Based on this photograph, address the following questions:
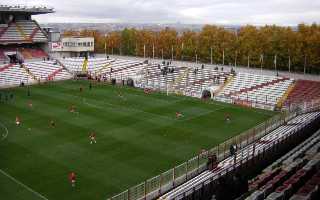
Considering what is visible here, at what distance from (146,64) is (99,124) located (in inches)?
1308

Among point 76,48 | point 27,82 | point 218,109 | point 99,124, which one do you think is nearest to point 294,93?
point 218,109

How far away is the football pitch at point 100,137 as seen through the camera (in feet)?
75.3

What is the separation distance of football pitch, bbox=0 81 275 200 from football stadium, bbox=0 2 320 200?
104 mm

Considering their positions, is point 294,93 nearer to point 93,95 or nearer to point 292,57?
point 292,57

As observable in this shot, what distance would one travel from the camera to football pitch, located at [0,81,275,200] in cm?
2295

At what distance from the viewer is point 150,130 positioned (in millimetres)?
33719

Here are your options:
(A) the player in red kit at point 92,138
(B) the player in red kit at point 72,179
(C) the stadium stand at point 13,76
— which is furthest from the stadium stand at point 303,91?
(C) the stadium stand at point 13,76

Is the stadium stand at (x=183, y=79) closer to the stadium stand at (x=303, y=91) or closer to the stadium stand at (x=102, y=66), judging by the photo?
the stadium stand at (x=102, y=66)

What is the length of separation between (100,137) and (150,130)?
15.1 ft

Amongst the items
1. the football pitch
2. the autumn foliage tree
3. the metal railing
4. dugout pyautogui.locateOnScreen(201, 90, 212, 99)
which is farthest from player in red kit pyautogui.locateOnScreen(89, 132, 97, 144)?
the autumn foliage tree

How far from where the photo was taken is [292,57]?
57969 millimetres

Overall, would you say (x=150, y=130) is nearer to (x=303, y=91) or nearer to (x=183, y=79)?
(x=303, y=91)

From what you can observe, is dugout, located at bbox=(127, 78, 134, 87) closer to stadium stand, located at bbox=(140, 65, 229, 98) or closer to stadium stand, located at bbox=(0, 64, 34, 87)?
stadium stand, located at bbox=(140, 65, 229, 98)

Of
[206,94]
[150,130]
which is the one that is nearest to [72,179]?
[150,130]
